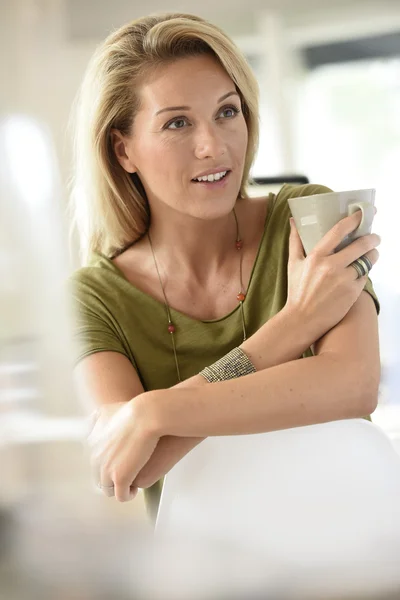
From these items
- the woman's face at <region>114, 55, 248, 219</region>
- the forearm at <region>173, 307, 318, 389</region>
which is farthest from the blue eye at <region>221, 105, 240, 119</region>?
the forearm at <region>173, 307, 318, 389</region>

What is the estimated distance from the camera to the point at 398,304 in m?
0.25

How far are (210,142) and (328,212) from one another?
7 centimetres

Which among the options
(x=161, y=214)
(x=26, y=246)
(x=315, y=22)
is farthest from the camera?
(x=161, y=214)

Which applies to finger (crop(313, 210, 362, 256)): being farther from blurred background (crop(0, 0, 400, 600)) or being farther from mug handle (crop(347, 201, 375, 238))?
blurred background (crop(0, 0, 400, 600))

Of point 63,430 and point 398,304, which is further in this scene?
point 398,304

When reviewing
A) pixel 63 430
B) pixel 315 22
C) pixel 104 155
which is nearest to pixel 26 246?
pixel 63 430

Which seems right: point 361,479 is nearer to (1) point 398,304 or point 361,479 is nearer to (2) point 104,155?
(1) point 398,304

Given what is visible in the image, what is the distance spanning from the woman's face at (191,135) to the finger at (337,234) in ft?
0.18

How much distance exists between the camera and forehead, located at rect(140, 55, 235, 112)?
1.11ft

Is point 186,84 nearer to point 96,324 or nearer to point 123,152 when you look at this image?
point 123,152

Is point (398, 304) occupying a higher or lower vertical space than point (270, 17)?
lower

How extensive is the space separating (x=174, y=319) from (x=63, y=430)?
0.34 m

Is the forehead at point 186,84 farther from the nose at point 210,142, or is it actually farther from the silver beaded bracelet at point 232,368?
the silver beaded bracelet at point 232,368

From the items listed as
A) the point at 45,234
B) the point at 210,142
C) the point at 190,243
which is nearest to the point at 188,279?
the point at 190,243
